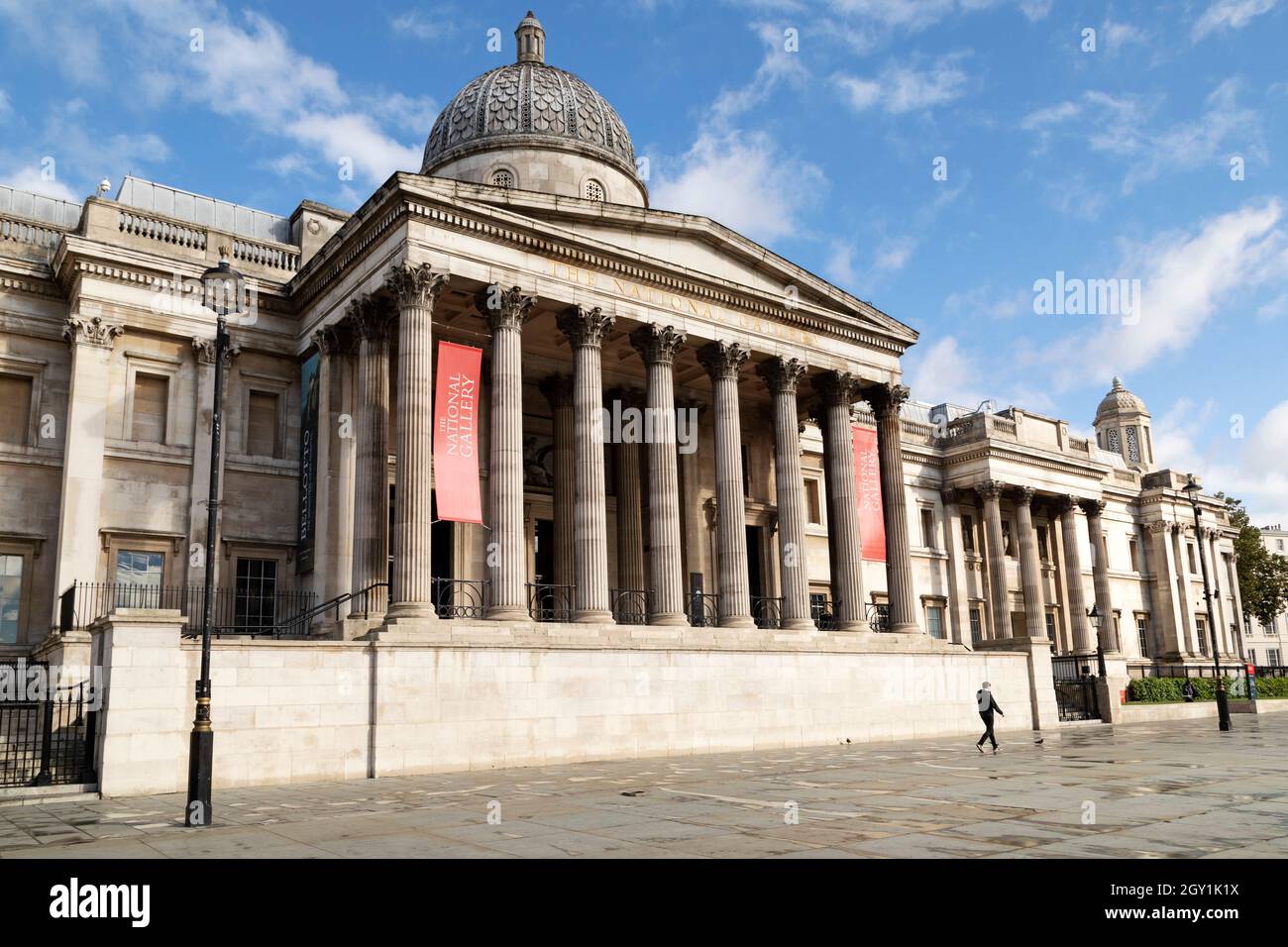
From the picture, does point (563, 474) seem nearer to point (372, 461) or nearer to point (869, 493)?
point (372, 461)

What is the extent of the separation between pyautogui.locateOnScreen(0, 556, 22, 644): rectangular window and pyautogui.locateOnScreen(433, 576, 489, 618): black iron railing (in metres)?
9.54

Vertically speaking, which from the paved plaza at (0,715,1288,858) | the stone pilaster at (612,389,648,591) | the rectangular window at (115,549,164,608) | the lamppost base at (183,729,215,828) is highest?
the stone pilaster at (612,389,648,591)

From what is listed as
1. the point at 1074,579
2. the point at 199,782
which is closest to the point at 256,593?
the point at 199,782

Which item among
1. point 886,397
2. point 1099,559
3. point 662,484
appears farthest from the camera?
point 1099,559

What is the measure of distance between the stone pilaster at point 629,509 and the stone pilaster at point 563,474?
2.03m

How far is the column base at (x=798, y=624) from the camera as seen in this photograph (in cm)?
2722

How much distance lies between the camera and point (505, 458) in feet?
76.1

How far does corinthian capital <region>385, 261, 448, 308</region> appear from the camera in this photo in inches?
882

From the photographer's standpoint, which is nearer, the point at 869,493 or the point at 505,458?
the point at 505,458

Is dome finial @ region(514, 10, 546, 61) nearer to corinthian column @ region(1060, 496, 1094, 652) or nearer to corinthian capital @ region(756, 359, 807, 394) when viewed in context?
corinthian capital @ region(756, 359, 807, 394)

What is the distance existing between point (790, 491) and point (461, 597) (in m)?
9.76

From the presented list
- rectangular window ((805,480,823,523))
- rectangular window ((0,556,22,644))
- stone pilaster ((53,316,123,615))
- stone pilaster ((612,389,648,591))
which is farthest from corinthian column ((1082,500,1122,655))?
rectangular window ((0,556,22,644))
